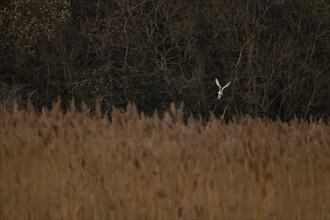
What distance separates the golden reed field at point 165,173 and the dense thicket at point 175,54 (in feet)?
54.9

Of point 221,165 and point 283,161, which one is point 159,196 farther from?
point 283,161

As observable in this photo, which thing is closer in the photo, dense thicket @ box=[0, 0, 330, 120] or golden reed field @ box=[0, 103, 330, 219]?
golden reed field @ box=[0, 103, 330, 219]

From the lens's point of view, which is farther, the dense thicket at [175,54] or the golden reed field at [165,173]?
the dense thicket at [175,54]

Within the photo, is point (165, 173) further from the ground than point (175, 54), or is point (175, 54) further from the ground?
point (175, 54)

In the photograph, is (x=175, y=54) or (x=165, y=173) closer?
(x=165, y=173)

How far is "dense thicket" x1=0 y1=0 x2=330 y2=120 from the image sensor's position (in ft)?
74.2

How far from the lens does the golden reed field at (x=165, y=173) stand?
486cm

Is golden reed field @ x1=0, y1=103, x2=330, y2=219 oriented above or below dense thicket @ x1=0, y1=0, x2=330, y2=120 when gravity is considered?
below

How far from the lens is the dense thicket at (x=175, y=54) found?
22625mm

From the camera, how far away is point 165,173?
4914 mm

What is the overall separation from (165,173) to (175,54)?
1930 cm

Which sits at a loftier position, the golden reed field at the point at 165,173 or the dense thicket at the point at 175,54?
the dense thicket at the point at 175,54

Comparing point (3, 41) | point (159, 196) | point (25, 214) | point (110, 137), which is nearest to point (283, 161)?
point (159, 196)

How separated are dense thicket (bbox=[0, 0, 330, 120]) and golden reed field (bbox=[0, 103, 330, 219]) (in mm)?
16731
